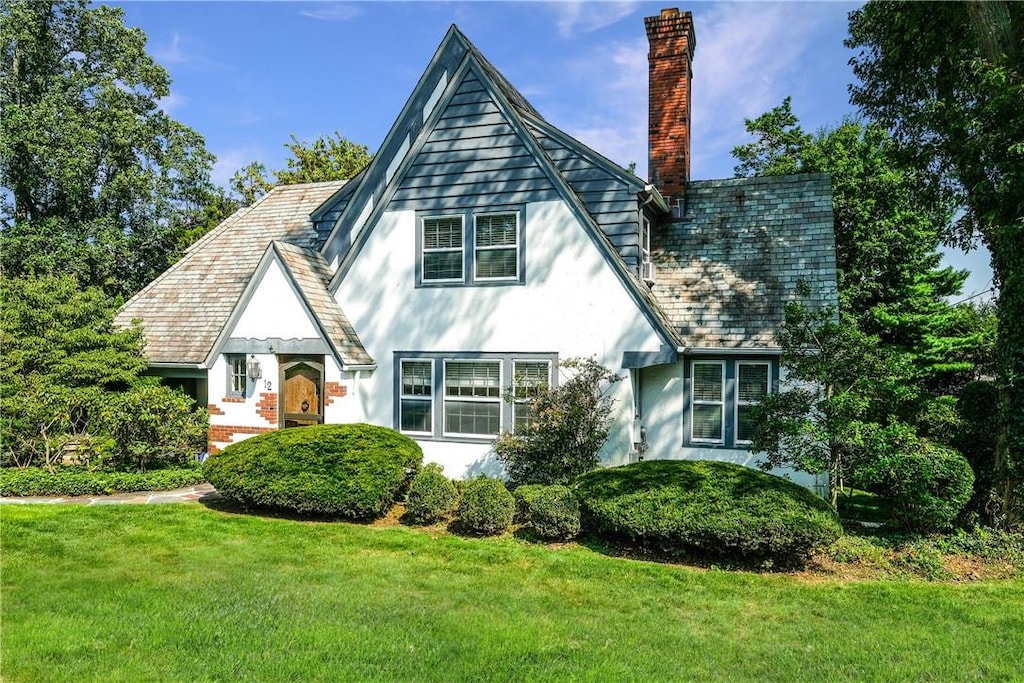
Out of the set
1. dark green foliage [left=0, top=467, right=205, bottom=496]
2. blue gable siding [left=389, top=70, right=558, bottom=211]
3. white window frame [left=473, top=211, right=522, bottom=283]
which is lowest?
dark green foliage [left=0, top=467, right=205, bottom=496]

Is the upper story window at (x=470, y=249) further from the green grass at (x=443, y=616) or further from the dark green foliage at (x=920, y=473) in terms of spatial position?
the dark green foliage at (x=920, y=473)

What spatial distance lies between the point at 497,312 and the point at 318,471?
4471 millimetres

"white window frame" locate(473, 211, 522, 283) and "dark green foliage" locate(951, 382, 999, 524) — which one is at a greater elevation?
"white window frame" locate(473, 211, 522, 283)

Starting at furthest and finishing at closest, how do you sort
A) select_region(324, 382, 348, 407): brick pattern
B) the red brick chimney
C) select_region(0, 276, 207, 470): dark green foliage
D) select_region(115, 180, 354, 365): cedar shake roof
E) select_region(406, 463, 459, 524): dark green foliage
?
1. select_region(115, 180, 354, 365): cedar shake roof
2. the red brick chimney
3. select_region(324, 382, 348, 407): brick pattern
4. select_region(0, 276, 207, 470): dark green foliage
5. select_region(406, 463, 459, 524): dark green foliage

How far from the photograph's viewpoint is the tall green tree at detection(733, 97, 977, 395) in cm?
1642

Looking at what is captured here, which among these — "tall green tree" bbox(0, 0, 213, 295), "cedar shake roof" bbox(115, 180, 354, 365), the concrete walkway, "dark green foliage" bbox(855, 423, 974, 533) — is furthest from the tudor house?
"tall green tree" bbox(0, 0, 213, 295)

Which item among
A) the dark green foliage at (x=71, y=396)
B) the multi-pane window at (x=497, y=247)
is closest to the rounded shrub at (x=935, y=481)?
the multi-pane window at (x=497, y=247)

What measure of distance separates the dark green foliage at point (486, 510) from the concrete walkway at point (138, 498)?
16.4ft

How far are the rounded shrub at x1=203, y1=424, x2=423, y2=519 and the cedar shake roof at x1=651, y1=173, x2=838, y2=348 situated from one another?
232 inches

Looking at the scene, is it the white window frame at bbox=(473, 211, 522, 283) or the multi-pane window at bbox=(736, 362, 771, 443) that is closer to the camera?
the multi-pane window at bbox=(736, 362, 771, 443)

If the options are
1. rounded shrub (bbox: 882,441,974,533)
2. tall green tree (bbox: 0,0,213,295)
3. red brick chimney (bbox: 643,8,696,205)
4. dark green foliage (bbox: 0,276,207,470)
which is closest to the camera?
rounded shrub (bbox: 882,441,974,533)

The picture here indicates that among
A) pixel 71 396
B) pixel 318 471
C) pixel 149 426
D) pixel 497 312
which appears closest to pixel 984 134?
pixel 497 312

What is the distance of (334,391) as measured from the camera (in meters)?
12.3

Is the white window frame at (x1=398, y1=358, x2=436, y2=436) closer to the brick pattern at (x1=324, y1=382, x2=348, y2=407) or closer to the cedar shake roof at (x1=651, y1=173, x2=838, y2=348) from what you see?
the brick pattern at (x1=324, y1=382, x2=348, y2=407)
